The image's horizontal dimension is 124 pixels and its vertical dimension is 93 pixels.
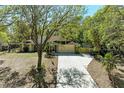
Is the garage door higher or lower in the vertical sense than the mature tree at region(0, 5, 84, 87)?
lower

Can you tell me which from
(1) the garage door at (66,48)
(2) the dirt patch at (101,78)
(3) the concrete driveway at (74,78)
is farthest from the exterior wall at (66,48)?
(2) the dirt patch at (101,78)

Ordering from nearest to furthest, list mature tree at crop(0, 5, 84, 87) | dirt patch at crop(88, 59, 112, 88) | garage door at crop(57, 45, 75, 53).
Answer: dirt patch at crop(88, 59, 112, 88) < mature tree at crop(0, 5, 84, 87) < garage door at crop(57, 45, 75, 53)

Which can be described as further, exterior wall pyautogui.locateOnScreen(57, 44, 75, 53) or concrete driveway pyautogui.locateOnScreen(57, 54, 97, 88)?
exterior wall pyautogui.locateOnScreen(57, 44, 75, 53)

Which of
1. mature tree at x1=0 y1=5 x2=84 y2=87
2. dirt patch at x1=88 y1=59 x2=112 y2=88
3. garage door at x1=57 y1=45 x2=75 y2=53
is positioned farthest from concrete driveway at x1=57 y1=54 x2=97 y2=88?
garage door at x1=57 y1=45 x2=75 y2=53

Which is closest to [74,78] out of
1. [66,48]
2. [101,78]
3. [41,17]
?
[101,78]

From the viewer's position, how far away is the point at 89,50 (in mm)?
14664

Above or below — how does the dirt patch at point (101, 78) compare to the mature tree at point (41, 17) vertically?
below

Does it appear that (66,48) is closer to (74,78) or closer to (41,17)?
(41,17)

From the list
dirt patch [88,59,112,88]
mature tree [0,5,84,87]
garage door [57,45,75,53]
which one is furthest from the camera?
garage door [57,45,75,53]

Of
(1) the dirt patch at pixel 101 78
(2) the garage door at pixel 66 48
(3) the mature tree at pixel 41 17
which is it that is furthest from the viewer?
(2) the garage door at pixel 66 48

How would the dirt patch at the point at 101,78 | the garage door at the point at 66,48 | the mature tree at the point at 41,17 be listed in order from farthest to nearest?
1. the garage door at the point at 66,48
2. the mature tree at the point at 41,17
3. the dirt patch at the point at 101,78

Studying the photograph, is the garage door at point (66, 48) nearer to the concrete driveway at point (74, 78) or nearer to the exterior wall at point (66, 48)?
the exterior wall at point (66, 48)

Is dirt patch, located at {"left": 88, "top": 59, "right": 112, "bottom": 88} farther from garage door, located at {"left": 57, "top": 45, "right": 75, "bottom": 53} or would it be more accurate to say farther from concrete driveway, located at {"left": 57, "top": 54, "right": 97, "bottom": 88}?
garage door, located at {"left": 57, "top": 45, "right": 75, "bottom": 53}
